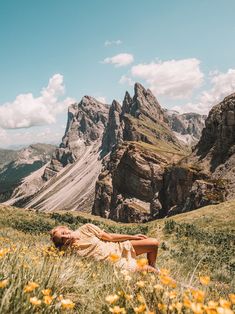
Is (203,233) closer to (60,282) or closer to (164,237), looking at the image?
(164,237)

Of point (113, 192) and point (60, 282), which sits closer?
point (60, 282)

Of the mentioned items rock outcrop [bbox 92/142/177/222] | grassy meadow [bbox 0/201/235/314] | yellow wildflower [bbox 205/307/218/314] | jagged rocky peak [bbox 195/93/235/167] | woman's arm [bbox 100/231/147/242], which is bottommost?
rock outcrop [bbox 92/142/177/222]

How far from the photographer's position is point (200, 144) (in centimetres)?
10206

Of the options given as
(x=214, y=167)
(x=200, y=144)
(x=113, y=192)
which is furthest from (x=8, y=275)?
(x=113, y=192)

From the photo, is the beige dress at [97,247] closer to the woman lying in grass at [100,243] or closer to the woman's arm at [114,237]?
the woman lying in grass at [100,243]

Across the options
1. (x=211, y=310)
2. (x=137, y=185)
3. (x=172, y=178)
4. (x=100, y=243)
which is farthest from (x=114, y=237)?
(x=137, y=185)

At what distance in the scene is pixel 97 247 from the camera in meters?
8.28

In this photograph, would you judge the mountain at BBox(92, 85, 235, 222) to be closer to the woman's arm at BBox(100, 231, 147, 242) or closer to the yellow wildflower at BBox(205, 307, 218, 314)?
the woman's arm at BBox(100, 231, 147, 242)

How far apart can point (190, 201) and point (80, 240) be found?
211ft

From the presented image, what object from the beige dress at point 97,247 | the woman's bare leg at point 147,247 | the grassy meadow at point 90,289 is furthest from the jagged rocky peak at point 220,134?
the grassy meadow at point 90,289

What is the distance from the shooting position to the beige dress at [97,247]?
7.99m

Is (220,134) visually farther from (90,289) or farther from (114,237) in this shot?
(90,289)

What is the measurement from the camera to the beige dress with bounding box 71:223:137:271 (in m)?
7.99

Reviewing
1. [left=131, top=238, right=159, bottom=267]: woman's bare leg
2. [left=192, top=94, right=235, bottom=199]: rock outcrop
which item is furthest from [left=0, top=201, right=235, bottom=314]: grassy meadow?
[left=192, top=94, right=235, bottom=199]: rock outcrop
